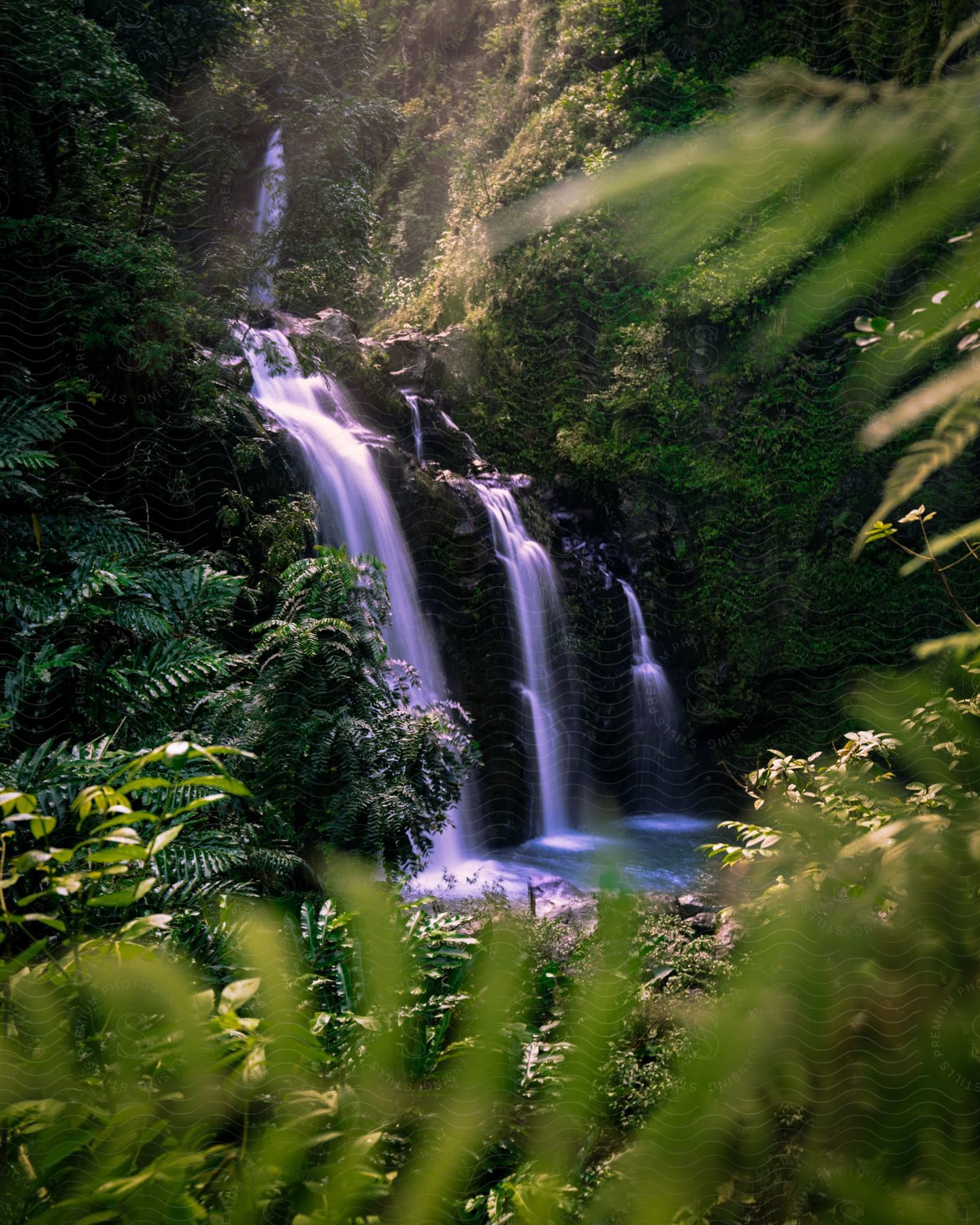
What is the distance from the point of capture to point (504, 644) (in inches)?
237

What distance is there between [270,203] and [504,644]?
4.82 m

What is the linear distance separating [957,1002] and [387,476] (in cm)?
582

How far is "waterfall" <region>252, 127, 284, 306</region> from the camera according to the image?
5.44 metres

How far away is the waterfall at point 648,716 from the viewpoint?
6.93 m

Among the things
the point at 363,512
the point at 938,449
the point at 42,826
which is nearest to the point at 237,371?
the point at 363,512

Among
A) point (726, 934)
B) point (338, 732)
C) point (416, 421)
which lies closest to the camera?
point (726, 934)

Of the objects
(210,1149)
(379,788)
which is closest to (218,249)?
(379,788)

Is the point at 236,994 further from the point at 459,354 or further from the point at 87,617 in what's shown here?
the point at 459,354

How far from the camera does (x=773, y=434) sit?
7562 mm

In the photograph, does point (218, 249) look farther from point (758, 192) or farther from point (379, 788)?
point (758, 192)

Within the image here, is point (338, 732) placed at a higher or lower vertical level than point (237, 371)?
lower

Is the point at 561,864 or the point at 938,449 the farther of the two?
the point at 561,864

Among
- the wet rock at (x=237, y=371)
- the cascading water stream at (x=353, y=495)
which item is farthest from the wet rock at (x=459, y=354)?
the wet rock at (x=237, y=371)

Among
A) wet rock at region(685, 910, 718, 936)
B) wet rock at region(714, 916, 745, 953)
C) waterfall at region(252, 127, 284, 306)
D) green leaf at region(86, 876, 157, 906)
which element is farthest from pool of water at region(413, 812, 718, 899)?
waterfall at region(252, 127, 284, 306)
